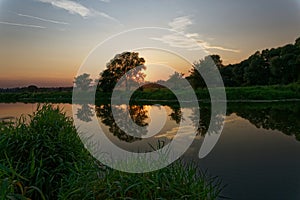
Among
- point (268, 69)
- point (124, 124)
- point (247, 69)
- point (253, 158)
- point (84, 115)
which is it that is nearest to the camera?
point (253, 158)

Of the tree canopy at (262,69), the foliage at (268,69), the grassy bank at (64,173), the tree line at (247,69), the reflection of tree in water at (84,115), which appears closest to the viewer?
the grassy bank at (64,173)

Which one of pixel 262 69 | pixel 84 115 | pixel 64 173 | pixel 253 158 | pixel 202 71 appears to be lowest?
pixel 253 158

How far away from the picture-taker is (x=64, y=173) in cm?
309

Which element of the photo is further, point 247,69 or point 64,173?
point 247,69

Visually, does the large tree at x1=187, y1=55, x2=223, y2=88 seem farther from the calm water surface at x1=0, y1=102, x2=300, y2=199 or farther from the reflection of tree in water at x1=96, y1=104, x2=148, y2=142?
the calm water surface at x1=0, y1=102, x2=300, y2=199

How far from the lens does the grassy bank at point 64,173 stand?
2.43 metres

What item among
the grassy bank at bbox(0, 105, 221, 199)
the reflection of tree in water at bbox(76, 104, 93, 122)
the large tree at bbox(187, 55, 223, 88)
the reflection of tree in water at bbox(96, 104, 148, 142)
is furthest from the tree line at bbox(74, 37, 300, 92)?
the grassy bank at bbox(0, 105, 221, 199)

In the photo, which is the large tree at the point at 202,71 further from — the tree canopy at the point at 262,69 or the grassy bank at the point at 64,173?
the grassy bank at the point at 64,173

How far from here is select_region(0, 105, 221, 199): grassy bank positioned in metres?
2.43

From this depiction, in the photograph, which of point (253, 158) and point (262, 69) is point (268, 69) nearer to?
point (262, 69)

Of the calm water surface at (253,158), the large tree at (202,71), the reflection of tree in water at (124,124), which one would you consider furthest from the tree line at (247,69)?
the calm water surface at (253,158)

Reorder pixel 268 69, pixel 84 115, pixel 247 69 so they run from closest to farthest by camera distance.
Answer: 1. pixel 84 115
2. pixel 247 69
3. pixel 268 69

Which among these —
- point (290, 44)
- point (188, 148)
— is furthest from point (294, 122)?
point (290, 44)

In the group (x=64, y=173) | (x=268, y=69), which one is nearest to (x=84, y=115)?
(x=64, y=173)
